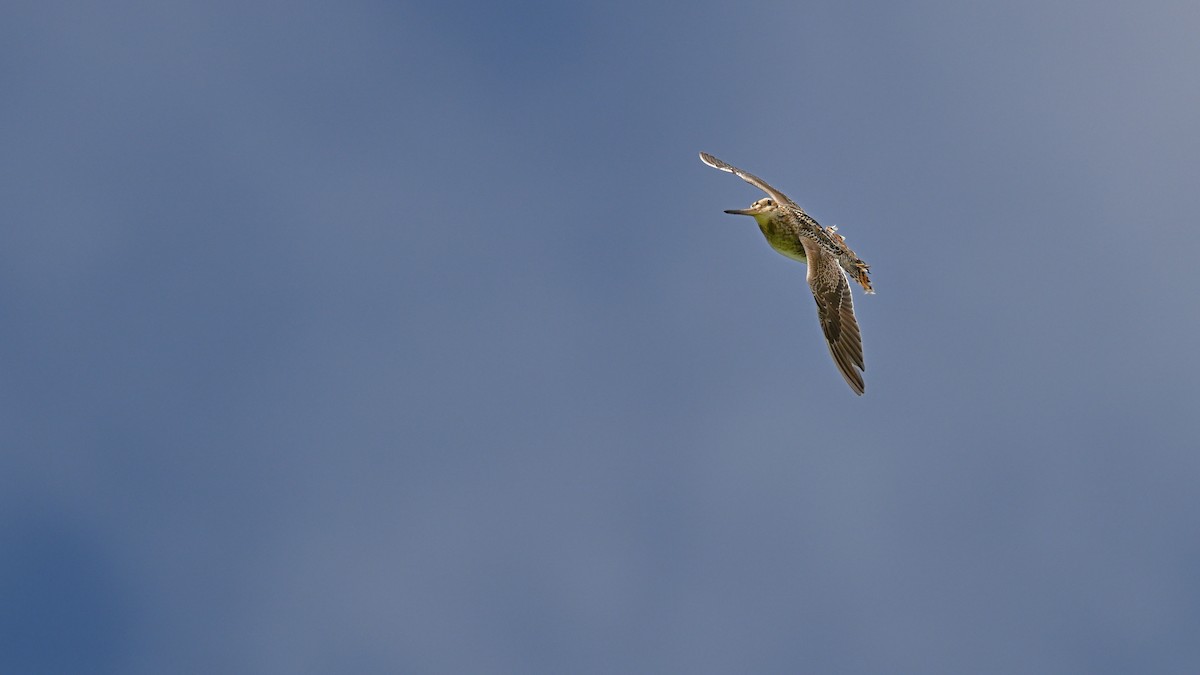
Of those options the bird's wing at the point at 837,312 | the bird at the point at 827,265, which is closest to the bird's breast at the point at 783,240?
the bird at the point at 827,265

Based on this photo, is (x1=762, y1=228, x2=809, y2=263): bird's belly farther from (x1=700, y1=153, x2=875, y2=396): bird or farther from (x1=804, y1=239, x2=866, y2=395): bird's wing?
(x1=804, y1=239, x2=866, y2=395): bird's wing

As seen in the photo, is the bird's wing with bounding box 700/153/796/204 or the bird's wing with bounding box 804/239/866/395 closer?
the bird's wing with bounding box 804/239/866/395

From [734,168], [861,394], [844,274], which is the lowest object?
[861,394]

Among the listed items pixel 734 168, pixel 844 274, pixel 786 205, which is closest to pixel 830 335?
pixel 844 274

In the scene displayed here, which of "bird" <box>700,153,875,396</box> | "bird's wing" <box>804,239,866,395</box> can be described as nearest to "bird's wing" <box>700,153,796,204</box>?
"bird" <box>700,153,875,396</box>

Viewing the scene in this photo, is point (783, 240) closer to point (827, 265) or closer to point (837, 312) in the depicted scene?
point (827, 265)

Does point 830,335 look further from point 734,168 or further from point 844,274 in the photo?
point 734,168

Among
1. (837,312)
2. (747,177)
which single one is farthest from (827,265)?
(747,177)

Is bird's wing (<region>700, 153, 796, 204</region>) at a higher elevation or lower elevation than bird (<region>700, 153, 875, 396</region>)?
higher
